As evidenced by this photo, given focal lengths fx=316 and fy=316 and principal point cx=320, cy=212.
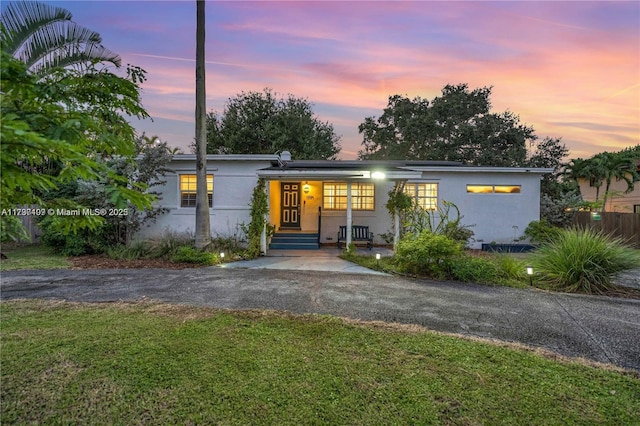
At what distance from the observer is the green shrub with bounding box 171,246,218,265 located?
911 cm

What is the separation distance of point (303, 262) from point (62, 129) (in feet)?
27.3

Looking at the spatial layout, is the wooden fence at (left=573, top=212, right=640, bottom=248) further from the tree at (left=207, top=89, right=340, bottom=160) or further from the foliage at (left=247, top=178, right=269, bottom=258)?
the tree at (left=207, top=89, right=340, bottom=160)

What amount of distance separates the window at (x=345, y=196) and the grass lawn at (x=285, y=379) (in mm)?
9608

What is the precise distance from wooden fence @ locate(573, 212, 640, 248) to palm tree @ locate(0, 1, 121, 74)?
705 inches

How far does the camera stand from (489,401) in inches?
103

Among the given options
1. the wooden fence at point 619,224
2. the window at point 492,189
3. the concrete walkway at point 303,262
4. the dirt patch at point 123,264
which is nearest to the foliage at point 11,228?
the concrete walkway at point 303,262

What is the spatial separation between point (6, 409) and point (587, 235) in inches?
383

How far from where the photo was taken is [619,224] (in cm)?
1379

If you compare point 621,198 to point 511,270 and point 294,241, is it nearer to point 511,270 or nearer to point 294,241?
point 511,270

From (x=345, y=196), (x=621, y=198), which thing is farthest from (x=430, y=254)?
(x=621, y=198)

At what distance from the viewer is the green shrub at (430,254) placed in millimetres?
7496

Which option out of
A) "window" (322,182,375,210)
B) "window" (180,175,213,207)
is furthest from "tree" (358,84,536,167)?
"window" (180,175,213,207)

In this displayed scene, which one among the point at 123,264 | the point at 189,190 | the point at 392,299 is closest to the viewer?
the point at 392,299

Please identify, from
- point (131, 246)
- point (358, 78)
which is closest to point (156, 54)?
point (131, 246)
